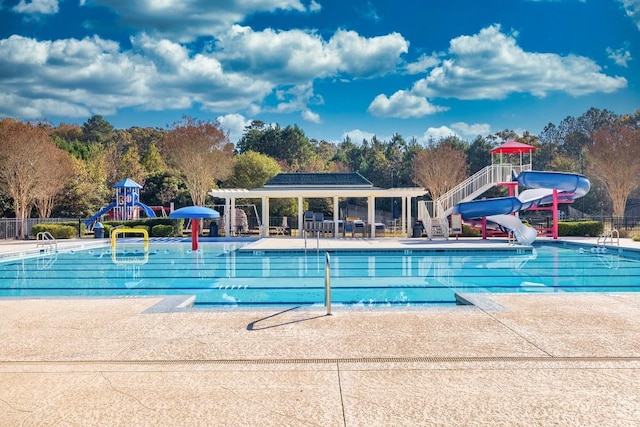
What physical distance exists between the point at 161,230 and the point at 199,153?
609 cm

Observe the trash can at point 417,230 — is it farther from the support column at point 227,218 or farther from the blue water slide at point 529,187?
the support column at point 227,218

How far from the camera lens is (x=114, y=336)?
5387mm

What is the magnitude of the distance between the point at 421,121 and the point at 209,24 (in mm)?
27419

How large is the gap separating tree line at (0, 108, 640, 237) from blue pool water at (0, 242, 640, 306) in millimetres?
9467

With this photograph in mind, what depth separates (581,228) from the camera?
77.6 feet

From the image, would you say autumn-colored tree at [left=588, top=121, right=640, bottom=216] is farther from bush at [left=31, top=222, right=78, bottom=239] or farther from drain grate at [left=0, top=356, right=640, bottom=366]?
bush at [left=31, top=222, right=78, bottom=239]

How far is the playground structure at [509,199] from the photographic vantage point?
2044 centimetres

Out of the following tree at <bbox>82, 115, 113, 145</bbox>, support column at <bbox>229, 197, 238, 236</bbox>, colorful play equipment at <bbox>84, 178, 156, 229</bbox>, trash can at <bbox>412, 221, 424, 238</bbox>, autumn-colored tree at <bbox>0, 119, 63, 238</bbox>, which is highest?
tree at <bbox>82, 115, 113, 145</bbox>

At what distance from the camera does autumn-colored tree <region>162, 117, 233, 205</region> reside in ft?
98.4

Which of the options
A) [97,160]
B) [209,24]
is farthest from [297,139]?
[209,24]

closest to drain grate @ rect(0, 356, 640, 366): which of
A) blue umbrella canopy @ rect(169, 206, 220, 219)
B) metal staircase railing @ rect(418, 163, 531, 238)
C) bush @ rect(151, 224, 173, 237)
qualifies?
blue umbrella canopy @ rect(169, 206, 220, 219)

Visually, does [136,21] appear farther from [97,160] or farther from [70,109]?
[70,109]

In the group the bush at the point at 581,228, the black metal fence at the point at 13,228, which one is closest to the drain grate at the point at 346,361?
the bush at the point at 581,228

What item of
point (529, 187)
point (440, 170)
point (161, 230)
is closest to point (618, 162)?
point (529, 187)
